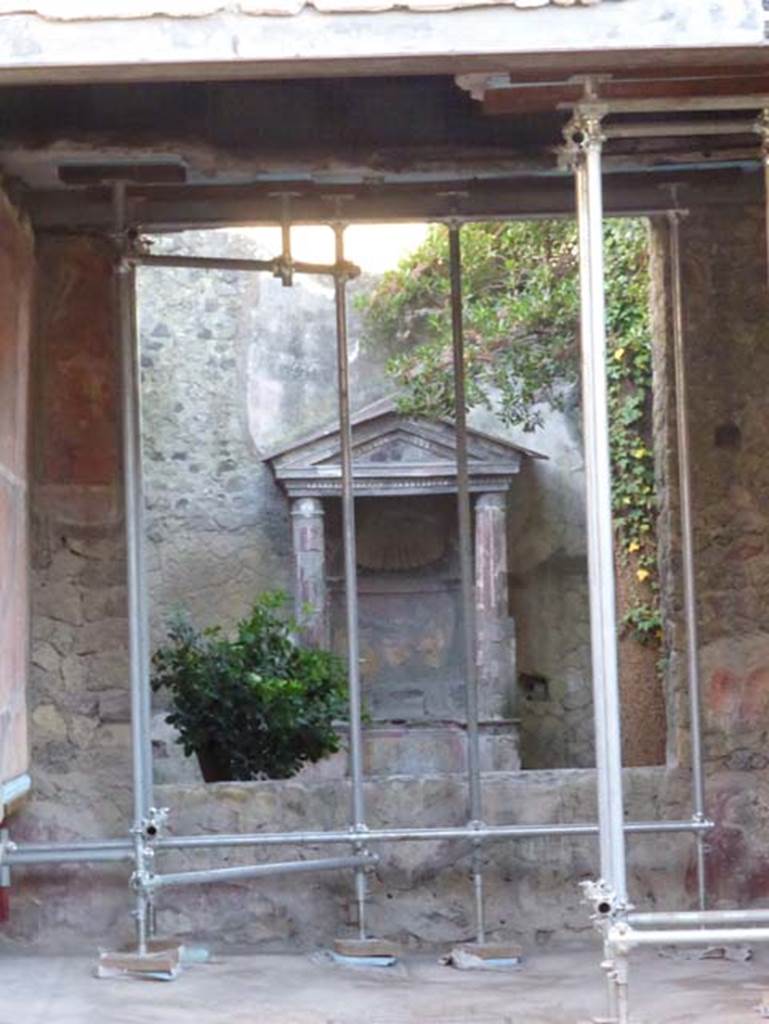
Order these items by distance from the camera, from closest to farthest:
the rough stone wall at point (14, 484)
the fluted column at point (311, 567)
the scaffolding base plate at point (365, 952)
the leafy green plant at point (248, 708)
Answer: the rough stone wall at point (14, 484) < the scaffolding base plate at point (365, 952) < the leafy green plant at point (248, 708) < the fluted column at point (311, 567)

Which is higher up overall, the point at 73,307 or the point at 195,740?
the point at 73,307

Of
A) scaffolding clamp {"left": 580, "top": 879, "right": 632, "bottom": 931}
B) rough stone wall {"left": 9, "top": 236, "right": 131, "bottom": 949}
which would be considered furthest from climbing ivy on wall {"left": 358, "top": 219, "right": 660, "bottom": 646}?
scaffolding clamp {"left": 580, "top": 879, "right": 632, "bottom": 931}

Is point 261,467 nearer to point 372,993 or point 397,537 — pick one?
point 397,537

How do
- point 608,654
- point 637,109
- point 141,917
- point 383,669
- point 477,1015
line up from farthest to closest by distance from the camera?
1. point 383,669
2. point 141,917
3. point 477,1015
4. point 637,109
5. point 608,654

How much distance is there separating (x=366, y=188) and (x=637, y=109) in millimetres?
1732

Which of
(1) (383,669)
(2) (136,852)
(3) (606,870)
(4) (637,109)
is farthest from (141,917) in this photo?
(1) (383,669)

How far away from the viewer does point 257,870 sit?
578cm

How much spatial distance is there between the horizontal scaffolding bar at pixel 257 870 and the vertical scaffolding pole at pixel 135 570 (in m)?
A: 0.12

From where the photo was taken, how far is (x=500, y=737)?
1261 centimetres

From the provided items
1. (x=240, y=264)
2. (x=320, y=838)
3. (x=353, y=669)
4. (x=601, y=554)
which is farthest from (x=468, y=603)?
(x=601, y=554)

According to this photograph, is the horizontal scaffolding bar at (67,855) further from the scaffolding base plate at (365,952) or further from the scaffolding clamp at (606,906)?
the scaffolding clamp at (606,906)

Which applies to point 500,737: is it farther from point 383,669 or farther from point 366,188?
point 366,188

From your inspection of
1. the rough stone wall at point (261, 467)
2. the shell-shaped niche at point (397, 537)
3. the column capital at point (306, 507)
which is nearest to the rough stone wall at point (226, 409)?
the rough stone wall at point (261, 467)

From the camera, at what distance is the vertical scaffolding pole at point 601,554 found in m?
4.09
